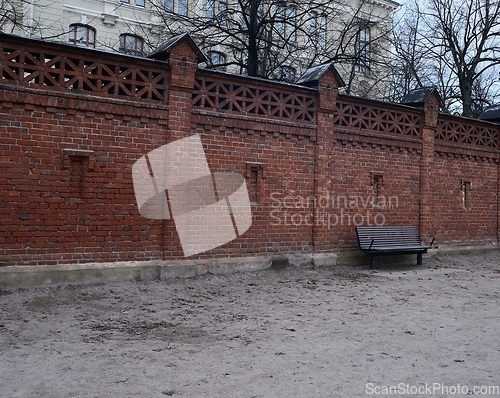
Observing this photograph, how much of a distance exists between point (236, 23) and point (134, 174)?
24.8ft

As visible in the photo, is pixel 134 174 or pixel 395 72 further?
pixel 395 72

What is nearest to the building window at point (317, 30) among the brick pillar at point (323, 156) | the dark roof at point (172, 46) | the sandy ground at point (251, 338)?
the brick pillar at point (323, 156)

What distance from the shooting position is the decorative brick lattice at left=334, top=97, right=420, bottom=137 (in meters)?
10.6

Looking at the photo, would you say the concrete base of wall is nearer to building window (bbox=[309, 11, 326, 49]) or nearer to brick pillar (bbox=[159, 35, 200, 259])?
brick pillar (bbox=[159, 35, 200, 259])

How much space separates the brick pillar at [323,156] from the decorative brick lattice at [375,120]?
0.34 m

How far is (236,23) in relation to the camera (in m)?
13.9

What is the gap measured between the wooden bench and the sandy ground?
4.74 feet

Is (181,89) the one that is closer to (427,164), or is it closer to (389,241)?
(389,241)

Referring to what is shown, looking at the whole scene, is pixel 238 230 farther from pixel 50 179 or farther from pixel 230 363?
pixel 230 363

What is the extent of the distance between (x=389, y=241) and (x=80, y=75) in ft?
23.7

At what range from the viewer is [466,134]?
12992 millimetres

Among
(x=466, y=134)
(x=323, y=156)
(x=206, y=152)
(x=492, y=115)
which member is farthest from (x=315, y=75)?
(x=492, y=115)

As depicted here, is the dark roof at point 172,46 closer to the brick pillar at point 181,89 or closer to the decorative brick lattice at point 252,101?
the brick pillar at point 181,89

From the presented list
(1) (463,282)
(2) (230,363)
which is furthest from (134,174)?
(1) (463,282)
